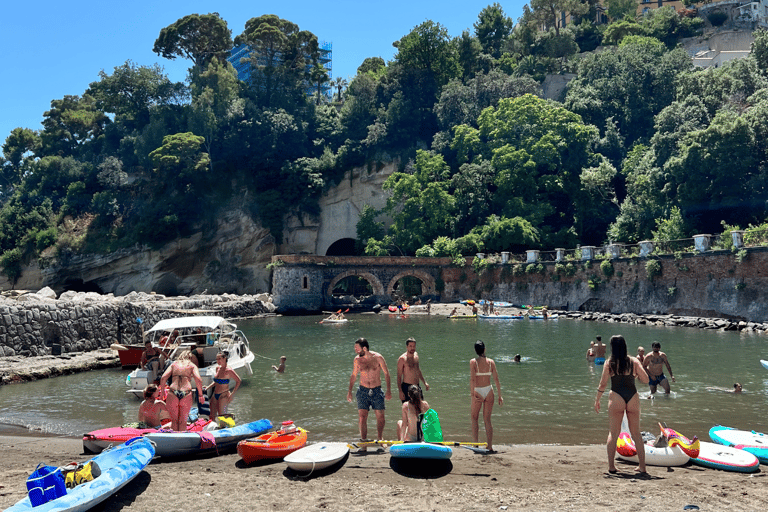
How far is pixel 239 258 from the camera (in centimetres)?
5644

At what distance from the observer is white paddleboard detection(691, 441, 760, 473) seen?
26.3ft

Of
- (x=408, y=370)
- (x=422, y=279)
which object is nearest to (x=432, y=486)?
(x=408, y=370)

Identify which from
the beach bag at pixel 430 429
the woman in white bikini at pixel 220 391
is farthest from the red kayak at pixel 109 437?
the beach bag at pixel 430 429

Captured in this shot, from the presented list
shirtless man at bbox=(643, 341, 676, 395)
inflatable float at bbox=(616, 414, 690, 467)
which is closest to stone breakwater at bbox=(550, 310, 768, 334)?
shirtless man at bbox=(643, 341, 676, 395)

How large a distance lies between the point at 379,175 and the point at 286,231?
1001cm

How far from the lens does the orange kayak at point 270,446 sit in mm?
8664

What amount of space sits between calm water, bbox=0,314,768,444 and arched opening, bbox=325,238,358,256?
31.7 m

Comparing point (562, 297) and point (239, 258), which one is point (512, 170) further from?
point (239, 258)

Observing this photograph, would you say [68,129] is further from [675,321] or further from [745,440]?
[745,440]

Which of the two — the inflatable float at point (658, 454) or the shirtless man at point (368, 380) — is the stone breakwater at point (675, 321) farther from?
the shirtless man at point (368, 380)

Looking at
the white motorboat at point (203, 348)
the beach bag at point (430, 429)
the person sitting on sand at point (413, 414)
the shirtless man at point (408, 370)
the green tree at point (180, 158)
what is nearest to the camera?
the beach bag at point (430, 429)

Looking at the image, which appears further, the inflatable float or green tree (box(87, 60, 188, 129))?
green tree (box(87, 60, 188, 129))

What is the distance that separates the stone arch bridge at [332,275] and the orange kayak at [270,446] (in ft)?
123

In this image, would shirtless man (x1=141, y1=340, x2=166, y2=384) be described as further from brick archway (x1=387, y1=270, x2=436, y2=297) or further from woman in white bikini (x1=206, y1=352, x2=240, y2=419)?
brick archway (x1=387, y1=270, x2=436, y2=297)
